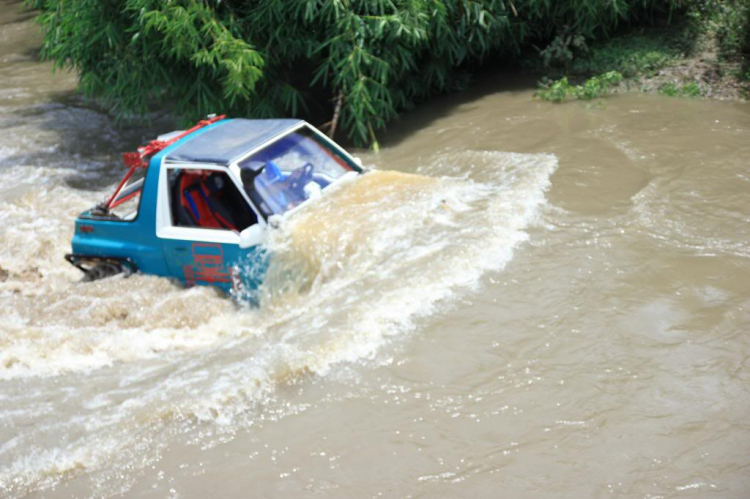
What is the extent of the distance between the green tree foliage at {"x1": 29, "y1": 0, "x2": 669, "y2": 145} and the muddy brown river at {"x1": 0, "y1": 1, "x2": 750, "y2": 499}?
1.71m

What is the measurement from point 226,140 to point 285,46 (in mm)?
3381

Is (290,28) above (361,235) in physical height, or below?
above

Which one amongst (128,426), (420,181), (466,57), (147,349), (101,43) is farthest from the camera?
(466,57)

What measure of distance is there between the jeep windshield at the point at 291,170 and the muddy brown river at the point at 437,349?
0.19 m

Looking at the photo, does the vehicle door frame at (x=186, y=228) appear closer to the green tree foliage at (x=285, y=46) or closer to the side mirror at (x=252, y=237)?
the side mirror at (x=252, y=237)

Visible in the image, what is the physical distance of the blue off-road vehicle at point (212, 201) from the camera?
5.95m

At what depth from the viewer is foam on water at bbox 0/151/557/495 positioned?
15.0ft

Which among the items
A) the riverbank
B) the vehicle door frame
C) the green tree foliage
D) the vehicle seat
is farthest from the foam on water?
the riverbank

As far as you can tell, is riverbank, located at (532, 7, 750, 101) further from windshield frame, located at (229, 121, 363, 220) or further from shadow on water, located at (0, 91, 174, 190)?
shadow on water, located at (0, 91, 174, 190)

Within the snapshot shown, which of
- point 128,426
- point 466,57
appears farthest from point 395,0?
point 128,426

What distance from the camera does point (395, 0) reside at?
30.5ft

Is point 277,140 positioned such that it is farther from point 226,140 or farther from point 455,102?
point 455,102

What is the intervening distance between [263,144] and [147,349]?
1699 mm

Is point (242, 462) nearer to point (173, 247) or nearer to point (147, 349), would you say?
point (147, 349)
